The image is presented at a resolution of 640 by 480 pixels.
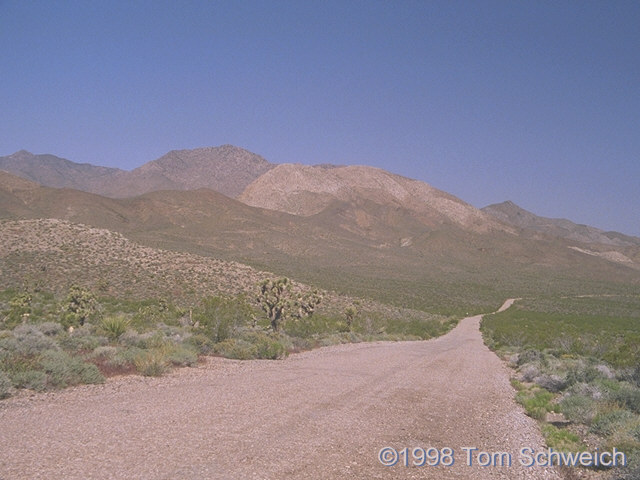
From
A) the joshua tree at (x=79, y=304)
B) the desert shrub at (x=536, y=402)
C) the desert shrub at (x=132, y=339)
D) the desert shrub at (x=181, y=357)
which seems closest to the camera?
the desert shrub at (x=536, y=402)

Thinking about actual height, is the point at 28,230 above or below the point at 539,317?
above

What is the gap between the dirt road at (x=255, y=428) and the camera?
674cm

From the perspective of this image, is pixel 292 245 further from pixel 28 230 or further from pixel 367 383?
pixel 367 383

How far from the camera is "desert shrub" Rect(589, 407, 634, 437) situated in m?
9.68

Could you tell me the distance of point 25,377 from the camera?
10367mm

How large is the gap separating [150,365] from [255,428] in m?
5.51

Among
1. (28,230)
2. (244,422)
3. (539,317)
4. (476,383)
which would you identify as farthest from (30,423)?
(539,317)

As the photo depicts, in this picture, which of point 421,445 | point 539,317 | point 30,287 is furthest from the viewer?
point 539,317

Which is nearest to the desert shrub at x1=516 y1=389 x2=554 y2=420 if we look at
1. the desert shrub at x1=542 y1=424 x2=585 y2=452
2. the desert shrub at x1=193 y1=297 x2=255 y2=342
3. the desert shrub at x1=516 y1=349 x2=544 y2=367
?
the desert shrub at x1=542 y1=424 x2=585 y2=452

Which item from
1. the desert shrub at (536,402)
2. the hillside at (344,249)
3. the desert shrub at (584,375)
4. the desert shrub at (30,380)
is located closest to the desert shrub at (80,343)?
the desert shrub at (30,380)

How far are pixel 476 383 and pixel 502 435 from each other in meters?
6.55

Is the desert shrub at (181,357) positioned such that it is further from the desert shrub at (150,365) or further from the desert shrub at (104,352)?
the desert shrub at (104,352)

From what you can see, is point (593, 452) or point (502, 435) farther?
point (502, 435)

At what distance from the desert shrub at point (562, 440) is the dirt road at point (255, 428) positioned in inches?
10.4
